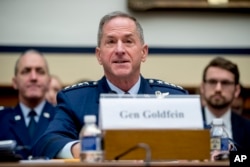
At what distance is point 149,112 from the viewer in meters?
3.89

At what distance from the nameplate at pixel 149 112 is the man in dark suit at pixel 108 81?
712 millimetres

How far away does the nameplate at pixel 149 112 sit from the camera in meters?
3.84

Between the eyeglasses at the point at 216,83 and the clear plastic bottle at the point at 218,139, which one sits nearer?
the clear plastic bottle at the point at 218,139

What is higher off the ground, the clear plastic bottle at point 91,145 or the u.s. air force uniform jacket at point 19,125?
the u.s. air force uniform jacket at point 19,125

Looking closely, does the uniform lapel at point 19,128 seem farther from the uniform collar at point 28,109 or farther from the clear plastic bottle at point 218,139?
the clear plastic bottle at point 218,139

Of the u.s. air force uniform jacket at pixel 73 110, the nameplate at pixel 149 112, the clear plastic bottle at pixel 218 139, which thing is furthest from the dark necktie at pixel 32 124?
the nameplate at pixel 149 112

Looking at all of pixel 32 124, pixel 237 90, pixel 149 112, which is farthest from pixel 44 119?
pixel 149 112

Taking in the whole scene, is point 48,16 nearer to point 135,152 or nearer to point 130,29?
point 130,29

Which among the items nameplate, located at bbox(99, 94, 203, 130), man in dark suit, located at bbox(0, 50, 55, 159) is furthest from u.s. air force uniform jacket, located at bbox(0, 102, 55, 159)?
nameplate, located at bbox(99, 94, 203, 130)

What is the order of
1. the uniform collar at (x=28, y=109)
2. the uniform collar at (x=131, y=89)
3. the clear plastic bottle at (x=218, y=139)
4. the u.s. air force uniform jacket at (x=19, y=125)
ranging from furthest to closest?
the uniform collar at (x=28, y=109), the u.s. air force uniform jacket at (x=19, y=125), the uniform collar at (x=131, y=89), the clear plastic bottle at (x=218, y=139)

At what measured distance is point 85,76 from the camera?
9.20 meters

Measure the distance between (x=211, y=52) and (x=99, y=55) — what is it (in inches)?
174

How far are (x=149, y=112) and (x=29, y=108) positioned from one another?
3.35 m

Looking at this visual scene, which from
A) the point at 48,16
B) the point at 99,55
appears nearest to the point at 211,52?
the point at 48,16
